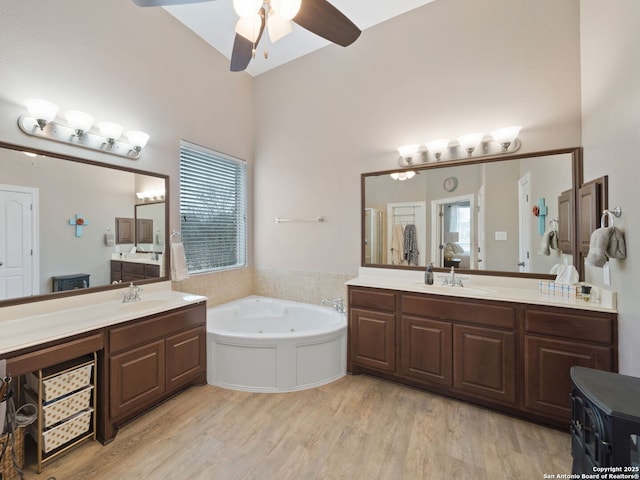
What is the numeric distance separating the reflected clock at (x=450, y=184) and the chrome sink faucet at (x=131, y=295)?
9.89 feet

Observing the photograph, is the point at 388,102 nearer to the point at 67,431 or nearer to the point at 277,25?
the point at 277,25

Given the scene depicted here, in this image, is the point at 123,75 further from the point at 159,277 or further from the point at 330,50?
the point at 330,50

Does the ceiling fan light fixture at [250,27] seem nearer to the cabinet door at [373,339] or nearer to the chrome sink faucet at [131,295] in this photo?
the chrome sink faucet at [131,295]

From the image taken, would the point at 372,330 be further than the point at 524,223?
Yes

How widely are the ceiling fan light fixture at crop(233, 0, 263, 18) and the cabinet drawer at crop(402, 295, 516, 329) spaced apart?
7.55 ft

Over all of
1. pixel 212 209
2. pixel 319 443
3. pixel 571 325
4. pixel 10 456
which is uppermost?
pixel 212 209

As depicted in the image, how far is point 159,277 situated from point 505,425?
316cm

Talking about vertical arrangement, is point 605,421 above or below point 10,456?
above

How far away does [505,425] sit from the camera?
79.7 inches

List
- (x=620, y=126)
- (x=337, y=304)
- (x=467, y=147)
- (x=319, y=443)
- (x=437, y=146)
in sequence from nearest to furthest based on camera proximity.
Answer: (x=620, y=126) → (x=319, y=443) → (x=467, y=147) → (x=437, y=146) → (x=337, y=304)

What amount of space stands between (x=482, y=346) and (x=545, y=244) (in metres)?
1.02

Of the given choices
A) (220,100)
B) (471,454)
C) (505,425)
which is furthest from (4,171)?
(505,425)

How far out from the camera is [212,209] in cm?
339

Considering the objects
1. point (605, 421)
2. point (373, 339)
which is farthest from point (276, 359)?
point (605, 421)
